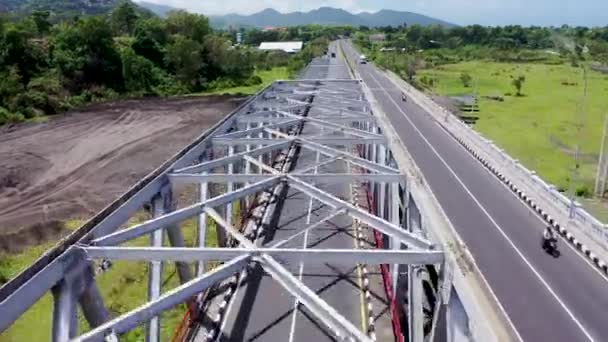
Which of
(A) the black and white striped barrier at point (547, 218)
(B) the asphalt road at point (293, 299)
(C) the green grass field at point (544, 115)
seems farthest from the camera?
(C) the green grass field at point (544, 115)

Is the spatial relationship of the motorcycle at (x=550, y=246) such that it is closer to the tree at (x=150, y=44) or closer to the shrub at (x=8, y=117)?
the shrub at (x=8, y=117)

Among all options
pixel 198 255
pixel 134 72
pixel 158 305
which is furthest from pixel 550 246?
pixel 134 72

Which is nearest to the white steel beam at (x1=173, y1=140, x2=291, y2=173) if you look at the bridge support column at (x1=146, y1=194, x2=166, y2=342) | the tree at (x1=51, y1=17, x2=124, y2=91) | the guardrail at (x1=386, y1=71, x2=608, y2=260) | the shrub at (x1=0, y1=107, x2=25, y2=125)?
the bridge support column at (x1=146, y1=194, x2=166, y2=342)

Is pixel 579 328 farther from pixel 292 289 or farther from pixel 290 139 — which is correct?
pixel 290 139

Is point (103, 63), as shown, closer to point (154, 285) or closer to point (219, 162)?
point (219, 162)

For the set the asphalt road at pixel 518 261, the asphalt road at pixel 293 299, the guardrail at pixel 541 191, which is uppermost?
the guardrail at pixel 541 191

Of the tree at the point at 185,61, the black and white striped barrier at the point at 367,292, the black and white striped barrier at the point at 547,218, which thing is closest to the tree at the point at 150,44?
the tree at the point at 185,61
